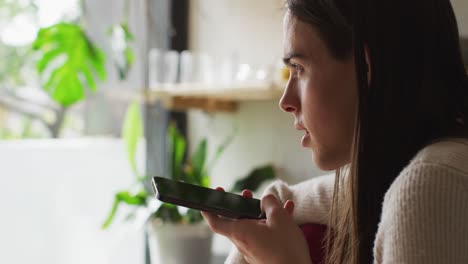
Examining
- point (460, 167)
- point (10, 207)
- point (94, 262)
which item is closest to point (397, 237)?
point (460, 167)

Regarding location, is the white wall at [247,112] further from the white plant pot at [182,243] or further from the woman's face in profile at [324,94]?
the woman's face in profile at [324,94]

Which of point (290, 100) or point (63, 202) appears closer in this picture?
point (290, 100)

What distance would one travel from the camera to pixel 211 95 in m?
2.25

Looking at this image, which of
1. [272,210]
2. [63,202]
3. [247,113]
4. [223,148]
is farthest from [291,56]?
[63,202]

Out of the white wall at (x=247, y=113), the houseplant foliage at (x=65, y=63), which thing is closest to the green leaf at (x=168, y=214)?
the white wall at (x=247, y=113)

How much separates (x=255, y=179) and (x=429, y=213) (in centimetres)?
156

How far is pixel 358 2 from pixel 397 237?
12.2 inches

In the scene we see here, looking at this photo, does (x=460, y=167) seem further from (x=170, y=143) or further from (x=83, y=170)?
(x=83, y=170)

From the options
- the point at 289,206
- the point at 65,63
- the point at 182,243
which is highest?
the point at 65,63

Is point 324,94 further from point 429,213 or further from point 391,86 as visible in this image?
point 429,213

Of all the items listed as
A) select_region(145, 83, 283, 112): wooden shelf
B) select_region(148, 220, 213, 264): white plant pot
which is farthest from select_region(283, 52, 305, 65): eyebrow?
select_region(148, 220, 213, 264): white plant pot

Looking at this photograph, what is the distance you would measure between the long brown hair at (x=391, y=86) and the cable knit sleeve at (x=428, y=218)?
111mm

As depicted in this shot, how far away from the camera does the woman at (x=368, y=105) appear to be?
2.68 feet

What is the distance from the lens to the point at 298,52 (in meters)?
0.90
